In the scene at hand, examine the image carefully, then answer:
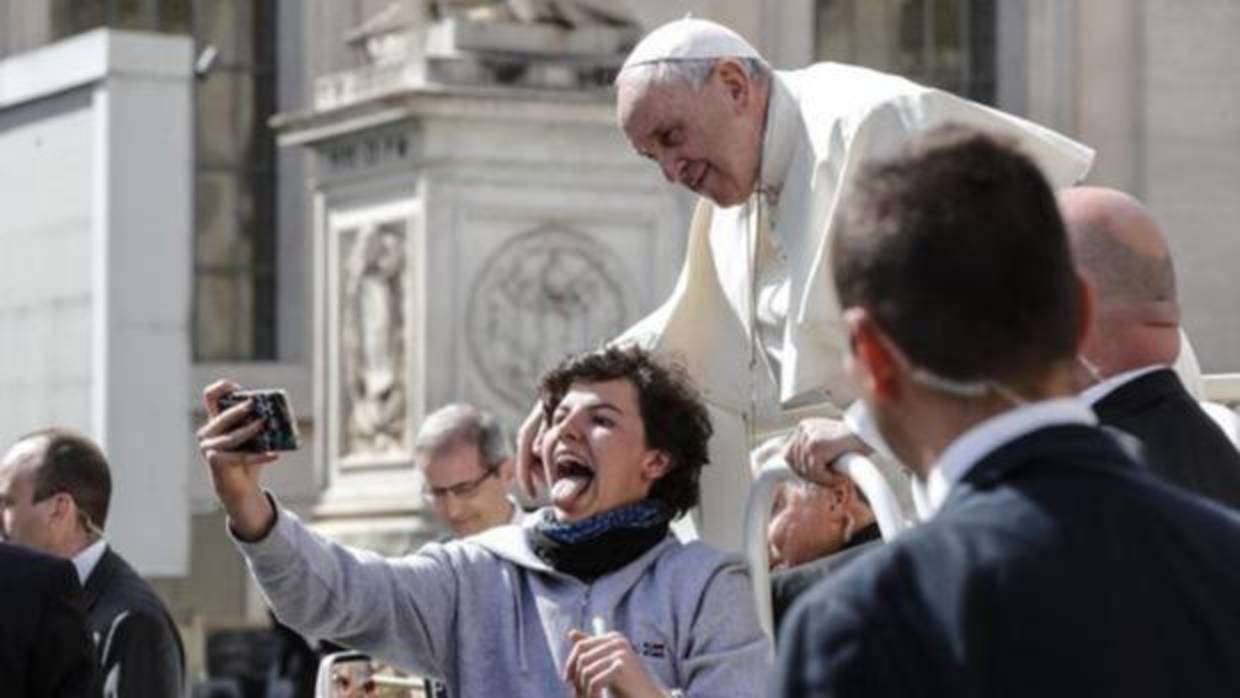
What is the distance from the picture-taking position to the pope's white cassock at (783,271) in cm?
704

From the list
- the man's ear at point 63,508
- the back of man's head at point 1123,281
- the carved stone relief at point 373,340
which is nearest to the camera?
the back of man's head at point 1123,281

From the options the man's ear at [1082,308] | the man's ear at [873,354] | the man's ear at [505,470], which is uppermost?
the man's ear at [1082,308]

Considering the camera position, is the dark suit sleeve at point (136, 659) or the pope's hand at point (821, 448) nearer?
the pope's hand at point (821, 448)

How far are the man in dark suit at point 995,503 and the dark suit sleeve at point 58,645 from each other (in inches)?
127

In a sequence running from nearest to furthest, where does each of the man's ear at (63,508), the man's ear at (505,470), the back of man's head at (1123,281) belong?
the back of man's head at (1123,281) < the man's ear at (63,508) < the man's ear at (505,470)

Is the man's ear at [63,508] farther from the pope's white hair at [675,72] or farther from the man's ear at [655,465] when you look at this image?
the man's ear at [655,465]

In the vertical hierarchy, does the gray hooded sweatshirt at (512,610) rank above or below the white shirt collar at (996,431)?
below

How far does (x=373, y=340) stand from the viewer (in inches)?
830

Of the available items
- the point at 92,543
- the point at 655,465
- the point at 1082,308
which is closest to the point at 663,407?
the point at 655,465

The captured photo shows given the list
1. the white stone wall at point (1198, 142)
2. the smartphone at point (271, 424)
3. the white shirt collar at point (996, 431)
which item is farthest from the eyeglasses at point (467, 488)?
the white stone wall at point (1198, 142)

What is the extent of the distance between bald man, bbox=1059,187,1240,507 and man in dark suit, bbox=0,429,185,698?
11.0 feet

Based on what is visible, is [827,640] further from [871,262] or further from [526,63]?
[526,63]

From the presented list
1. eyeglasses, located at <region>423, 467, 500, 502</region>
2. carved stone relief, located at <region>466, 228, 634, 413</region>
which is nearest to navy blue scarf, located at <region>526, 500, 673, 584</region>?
eyeglasses, located at <region>423, 467, 500, 502</region>

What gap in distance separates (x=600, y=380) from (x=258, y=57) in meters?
22.6
